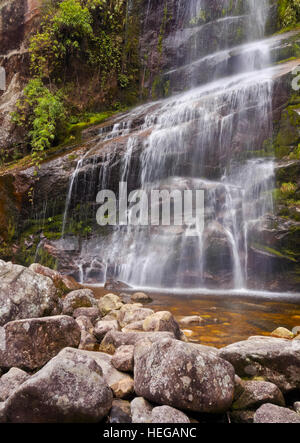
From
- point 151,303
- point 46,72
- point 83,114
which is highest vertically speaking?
point 46,72

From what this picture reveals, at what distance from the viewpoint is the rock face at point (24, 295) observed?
11.9 feet

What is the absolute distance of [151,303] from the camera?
255 inches

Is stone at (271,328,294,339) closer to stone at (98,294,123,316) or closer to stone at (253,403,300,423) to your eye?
stone at (253,403,300,423)

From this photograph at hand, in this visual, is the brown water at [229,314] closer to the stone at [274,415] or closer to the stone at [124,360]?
the stone at [124,360]

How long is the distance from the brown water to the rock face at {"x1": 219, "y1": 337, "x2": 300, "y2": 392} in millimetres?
1302

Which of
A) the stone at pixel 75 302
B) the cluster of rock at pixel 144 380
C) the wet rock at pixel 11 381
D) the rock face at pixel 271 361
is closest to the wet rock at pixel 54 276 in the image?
the stone at pixel 75 302

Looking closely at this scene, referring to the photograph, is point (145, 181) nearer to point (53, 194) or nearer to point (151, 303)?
point (53, 194)

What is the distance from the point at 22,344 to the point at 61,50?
53.9ft

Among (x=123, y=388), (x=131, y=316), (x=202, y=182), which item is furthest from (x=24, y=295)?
(x=202, y=182)

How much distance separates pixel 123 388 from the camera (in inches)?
94.3

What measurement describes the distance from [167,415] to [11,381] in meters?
1.37

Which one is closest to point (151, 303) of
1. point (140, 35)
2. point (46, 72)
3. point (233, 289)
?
point (233, 289)

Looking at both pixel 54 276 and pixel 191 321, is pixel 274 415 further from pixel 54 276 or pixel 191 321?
pixel 54 276

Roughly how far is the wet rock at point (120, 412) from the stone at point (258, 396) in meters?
0.79
